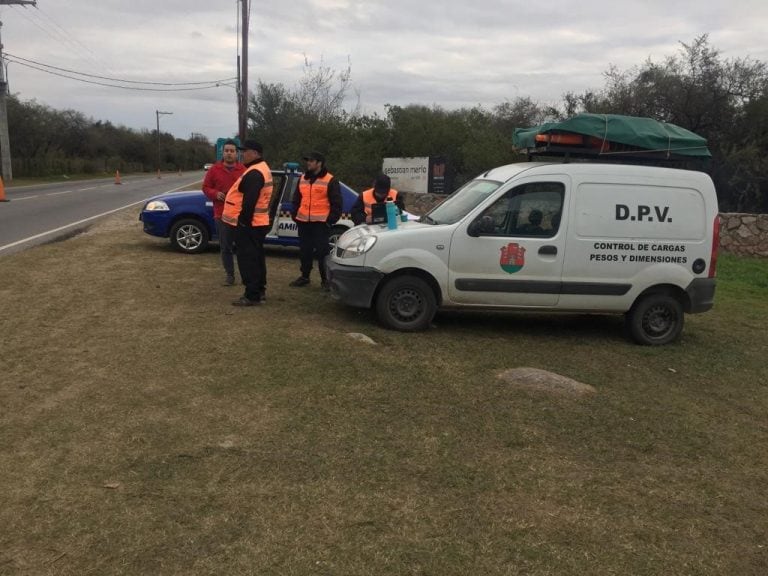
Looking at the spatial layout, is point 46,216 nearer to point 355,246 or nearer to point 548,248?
point 355,246

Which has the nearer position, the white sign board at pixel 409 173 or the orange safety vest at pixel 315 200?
the orange safety vest at pixel 315 200

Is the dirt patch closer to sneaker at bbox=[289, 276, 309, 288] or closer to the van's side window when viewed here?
the van's side window

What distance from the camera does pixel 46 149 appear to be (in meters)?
63.7

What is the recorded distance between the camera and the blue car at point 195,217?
10.8 meters

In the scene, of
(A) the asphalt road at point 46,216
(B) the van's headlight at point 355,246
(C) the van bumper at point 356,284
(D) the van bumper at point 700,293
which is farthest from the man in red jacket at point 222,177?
(D) the van bumper at point 700,293

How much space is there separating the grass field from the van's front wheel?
0.33 metres

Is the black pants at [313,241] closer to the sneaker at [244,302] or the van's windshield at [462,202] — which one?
the sneaker at [244,302]

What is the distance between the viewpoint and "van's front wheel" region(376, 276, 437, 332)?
6.54 m

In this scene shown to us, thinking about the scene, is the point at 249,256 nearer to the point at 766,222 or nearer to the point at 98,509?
the point at 98,509

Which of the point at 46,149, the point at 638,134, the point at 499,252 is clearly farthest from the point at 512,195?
the point at 46,149

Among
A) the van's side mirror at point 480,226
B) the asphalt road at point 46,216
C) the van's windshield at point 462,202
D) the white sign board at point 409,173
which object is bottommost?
the asphalt road at point 46,216

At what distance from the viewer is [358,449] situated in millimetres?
3920

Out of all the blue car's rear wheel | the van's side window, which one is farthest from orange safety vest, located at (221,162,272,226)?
the blue car's rear wheel

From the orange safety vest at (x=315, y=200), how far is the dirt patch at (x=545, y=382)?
3.66m
